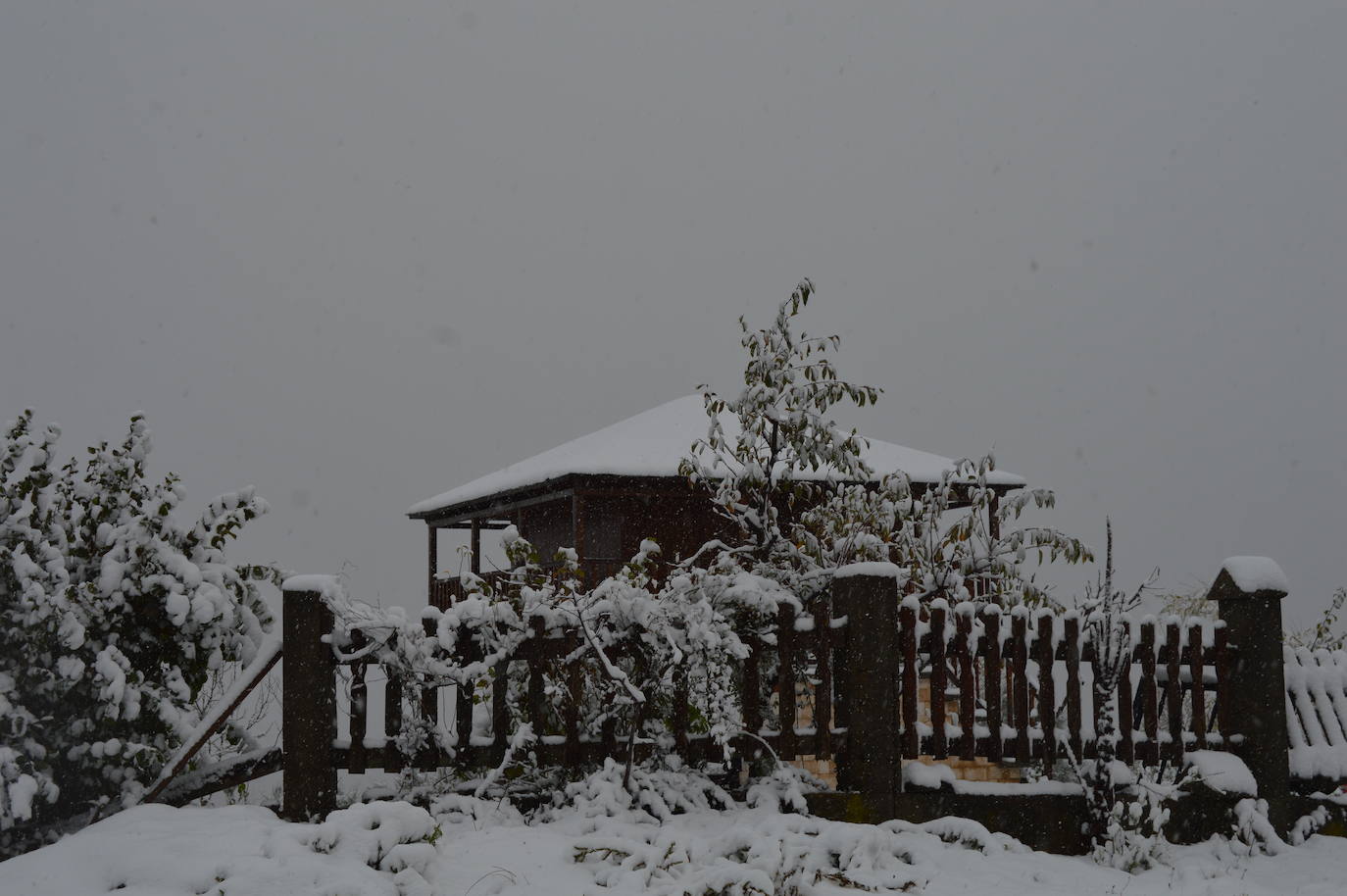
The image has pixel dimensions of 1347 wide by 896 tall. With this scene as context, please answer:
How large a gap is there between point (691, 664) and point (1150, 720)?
3380 mm

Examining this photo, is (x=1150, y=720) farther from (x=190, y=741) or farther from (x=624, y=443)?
(x=624, y=443)

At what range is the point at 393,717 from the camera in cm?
620

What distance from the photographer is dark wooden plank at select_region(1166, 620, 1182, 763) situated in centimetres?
747

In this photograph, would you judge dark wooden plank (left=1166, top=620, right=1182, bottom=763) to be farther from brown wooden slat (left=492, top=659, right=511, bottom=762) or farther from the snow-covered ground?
brown wooden slat (left=492, top=659, right=511, bottom=762)

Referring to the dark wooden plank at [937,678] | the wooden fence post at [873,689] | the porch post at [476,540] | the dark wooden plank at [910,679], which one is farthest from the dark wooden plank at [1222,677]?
the porch post at [476,540]

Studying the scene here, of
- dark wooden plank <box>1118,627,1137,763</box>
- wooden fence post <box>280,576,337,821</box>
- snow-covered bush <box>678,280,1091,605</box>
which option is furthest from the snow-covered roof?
wooden fence post <box>280,576,337,821</box>

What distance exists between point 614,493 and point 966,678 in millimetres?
7835

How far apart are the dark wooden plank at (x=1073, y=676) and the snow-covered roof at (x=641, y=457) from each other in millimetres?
6221

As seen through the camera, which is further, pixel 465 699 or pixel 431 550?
pixel 431 550

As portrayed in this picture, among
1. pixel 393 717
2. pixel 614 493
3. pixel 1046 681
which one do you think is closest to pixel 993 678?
pixel 1046 681

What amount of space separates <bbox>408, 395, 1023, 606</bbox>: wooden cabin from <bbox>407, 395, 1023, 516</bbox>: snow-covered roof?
0.02 metres

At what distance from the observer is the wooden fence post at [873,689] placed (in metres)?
6.48

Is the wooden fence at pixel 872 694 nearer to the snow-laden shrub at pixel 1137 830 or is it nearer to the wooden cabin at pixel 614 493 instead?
the snow-laden shrub at pixel 1137 830

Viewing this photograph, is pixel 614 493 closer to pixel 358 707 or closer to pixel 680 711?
pixel 680 711
